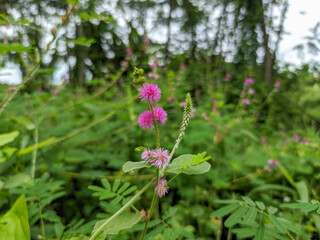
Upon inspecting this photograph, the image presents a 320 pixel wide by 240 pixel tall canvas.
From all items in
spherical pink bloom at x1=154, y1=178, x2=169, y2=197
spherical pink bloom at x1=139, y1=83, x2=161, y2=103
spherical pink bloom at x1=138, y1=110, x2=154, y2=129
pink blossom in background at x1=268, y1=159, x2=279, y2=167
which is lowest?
pink blossom in background at x1=268, y1=159, x2=279, y2=167

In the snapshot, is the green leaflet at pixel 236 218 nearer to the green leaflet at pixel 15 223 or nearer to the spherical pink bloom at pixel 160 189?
the spherical pink bloom at pixel 160 189

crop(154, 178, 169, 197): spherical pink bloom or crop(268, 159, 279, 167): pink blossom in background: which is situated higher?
crop(154, 178, 169, 197): spherical pink bloom

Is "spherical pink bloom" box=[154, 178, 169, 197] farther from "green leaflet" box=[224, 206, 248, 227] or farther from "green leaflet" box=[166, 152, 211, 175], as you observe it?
"green leaflet" box=[224, 206, 248, 227]

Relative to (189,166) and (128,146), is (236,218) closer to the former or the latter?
(189,166)

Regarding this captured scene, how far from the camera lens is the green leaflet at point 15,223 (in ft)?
1.45

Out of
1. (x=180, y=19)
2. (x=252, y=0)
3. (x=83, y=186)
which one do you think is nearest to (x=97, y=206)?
(x=83, y=186)

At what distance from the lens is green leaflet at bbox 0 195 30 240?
44cm

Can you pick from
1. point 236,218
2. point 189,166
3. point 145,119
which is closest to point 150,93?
point 145,119

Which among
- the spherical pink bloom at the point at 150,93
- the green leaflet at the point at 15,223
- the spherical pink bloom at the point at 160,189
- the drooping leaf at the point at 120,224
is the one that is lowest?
the drooping leaf at the point at 120,224

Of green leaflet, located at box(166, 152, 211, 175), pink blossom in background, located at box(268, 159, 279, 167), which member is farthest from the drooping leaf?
pink blossom in background, located at box(268, 159, 279, 167)

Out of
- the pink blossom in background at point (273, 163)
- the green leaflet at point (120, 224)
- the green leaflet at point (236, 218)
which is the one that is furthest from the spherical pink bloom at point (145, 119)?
the pink blossom in background at point (273, 163)

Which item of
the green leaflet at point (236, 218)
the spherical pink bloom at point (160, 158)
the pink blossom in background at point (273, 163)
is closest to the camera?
the spherical pink bloom at point (160, 158)

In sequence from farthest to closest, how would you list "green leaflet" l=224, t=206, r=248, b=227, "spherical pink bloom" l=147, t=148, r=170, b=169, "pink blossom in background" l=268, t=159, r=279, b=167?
"pink blossom in background" l=268, t=159, r=279, b=167
"green leaflet" l=224, t=206, r=248, b=227
"spherical pink bloom" l=147, t=148, r=170, b=169

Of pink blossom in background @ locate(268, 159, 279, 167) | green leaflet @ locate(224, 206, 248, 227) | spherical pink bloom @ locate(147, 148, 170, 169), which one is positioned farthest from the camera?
pink blossom in background @ locate(268, 159, 279, 167)
